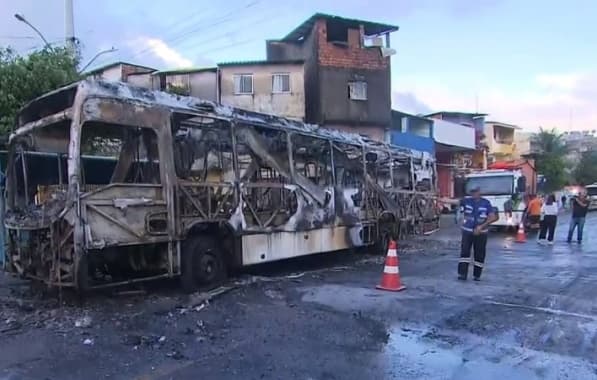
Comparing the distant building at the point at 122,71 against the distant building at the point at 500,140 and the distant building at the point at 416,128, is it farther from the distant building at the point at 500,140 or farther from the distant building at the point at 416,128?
the distant building at the point at 500,140

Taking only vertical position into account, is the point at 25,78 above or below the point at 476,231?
above

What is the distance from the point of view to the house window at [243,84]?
2959 cm

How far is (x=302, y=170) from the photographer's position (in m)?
10.9

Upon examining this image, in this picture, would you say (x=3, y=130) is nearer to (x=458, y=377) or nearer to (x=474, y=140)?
(x=458, y=377)

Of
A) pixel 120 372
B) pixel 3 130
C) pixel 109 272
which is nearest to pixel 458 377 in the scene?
pixel 120 372

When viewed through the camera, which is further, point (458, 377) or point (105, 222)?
point (105, 222)

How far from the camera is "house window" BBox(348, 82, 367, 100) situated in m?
31.0

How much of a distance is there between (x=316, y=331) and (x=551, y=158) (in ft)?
150

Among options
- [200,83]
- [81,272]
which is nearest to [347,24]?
[200,83]

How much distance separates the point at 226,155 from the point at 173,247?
213cm

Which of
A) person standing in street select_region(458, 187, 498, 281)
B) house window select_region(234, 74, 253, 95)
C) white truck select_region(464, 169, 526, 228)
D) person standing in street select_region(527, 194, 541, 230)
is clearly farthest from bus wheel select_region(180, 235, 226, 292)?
house window select_region(234, 74, 253, 95)

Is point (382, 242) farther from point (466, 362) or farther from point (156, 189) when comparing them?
point (466, 362)

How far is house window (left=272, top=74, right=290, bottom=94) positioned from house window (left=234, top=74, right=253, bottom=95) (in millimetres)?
1230

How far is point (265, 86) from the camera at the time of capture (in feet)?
96.9
